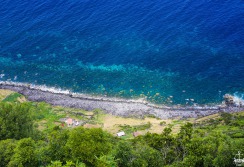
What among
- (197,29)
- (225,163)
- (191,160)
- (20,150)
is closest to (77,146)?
(20,150)

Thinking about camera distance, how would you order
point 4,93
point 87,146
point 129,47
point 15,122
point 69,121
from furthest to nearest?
point 129,47 → point 4,93 → point 69,121 → point 15,122 → point 87,146

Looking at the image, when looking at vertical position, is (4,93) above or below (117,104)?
above

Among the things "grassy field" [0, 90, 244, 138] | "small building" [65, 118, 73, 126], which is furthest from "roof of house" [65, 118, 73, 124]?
"grassy field" [0, 90, 244, 138]

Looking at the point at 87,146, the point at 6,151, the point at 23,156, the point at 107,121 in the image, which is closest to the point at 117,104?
the point at 107,121

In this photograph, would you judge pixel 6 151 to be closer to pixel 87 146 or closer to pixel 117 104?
pixel 87 146

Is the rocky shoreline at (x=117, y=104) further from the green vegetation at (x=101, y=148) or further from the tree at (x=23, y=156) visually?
the tree at (x=23, y=156)

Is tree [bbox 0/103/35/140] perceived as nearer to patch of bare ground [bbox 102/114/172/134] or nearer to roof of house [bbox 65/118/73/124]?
roof of house [bbox 65/118/73/124]

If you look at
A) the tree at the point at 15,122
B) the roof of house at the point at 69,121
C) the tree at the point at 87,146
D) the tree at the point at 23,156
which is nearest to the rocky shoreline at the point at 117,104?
the roof of house at the point at 69,121
